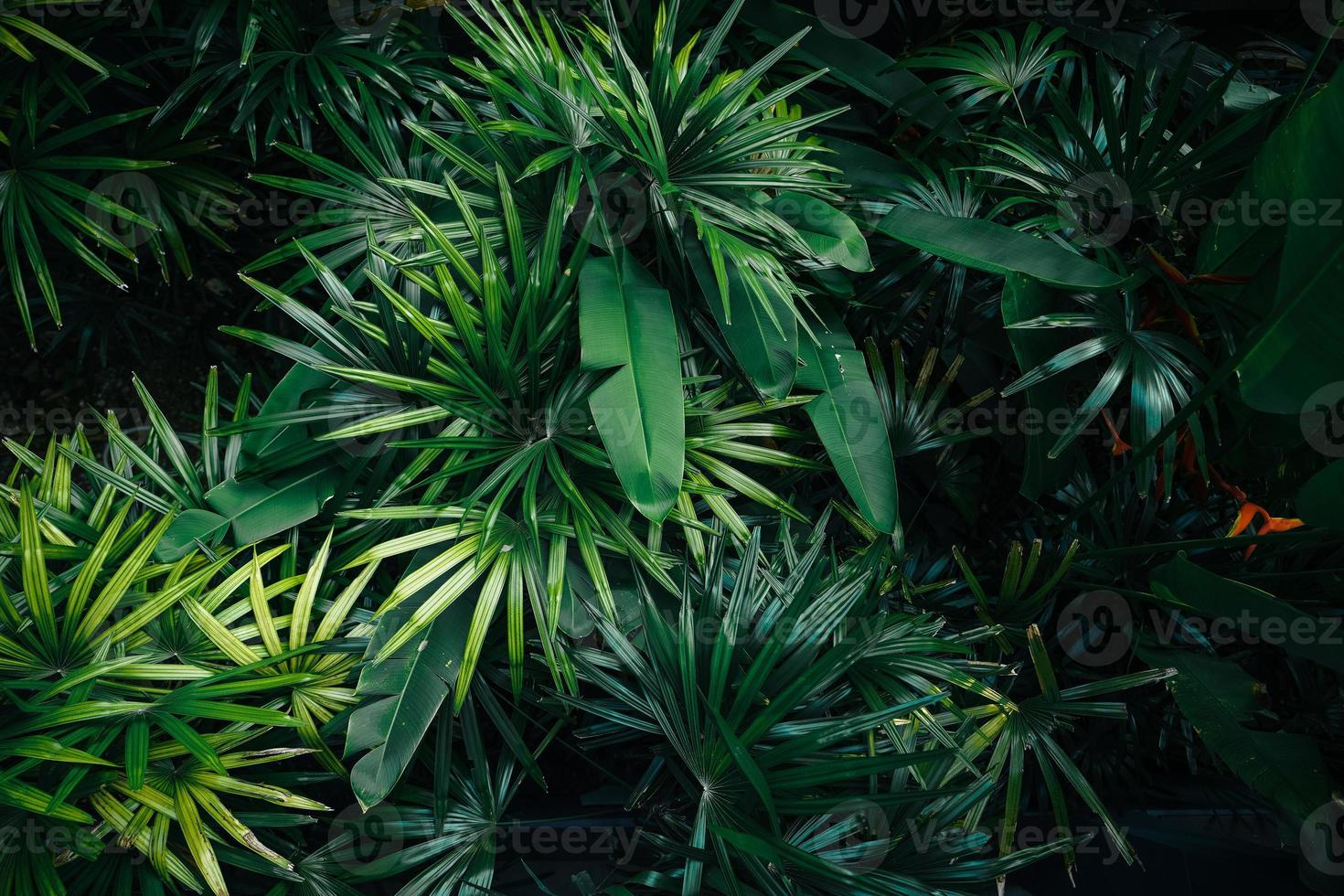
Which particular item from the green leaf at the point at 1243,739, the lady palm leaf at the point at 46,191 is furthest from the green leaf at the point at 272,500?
the green leaf at the point at 1243,739

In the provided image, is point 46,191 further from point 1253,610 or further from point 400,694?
point 1253,610

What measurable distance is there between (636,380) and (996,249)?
663mm

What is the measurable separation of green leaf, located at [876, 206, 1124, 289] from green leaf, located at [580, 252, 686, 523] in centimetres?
46

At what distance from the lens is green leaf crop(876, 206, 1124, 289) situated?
1316 millimetres

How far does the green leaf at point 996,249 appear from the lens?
51.8 inches

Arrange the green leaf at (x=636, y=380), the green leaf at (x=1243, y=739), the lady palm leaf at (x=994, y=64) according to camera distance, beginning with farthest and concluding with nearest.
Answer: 1. the lady palm leaf at (x=994, y=64)
2. the green leaf at (x=1243, y=739)
3. the green leaf at (x=636, y=380)

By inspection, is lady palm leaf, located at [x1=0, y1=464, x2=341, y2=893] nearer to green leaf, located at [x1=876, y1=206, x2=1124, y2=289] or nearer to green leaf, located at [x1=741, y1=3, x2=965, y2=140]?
green leaf, located at [x1=876, y1=206, x2=1124, y2=289]

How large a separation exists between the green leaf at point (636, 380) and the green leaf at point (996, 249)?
0.46 metres

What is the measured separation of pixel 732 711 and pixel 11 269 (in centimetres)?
148

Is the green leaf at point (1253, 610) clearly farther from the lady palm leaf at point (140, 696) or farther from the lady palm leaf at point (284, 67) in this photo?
the lady palm leaf at point (284, 67)

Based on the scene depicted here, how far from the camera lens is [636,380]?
1197 mm

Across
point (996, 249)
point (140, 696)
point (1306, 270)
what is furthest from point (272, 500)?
point (1306, 270)

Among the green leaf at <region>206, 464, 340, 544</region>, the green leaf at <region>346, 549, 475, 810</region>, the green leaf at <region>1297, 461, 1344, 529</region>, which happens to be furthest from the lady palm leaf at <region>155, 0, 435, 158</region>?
the green leaf at <region>1297, 461, 1344, 529</region>

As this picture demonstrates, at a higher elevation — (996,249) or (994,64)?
(994,64)
